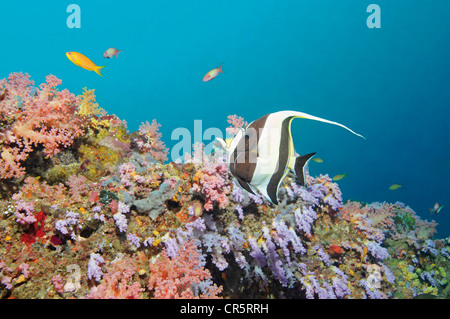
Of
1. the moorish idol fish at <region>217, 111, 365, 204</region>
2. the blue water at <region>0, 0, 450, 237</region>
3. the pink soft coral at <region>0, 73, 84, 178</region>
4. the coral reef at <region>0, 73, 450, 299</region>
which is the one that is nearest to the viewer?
the moorish idol fish at <region>217, 111, 365, 204</region>

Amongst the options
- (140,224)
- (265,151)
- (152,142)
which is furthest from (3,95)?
(265,151)

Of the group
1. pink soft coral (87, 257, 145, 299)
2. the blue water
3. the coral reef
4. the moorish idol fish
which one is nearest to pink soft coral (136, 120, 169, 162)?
the coral reef

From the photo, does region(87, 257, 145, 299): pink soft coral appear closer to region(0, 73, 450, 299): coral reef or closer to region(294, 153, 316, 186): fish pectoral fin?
region(0, 73, 450, 299): coral reef

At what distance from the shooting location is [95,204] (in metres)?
2.59

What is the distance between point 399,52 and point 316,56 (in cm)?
2432

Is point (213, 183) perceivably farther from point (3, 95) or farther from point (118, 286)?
point (3, 95)

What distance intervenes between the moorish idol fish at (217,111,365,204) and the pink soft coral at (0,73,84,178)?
2522mm

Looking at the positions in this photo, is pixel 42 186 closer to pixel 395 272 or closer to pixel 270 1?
pixel 395 272

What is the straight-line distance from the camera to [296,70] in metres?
87.5

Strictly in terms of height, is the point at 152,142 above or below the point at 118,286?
above

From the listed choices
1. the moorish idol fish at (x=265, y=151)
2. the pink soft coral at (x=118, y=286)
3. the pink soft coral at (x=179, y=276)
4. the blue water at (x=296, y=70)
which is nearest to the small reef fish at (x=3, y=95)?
the pink soft coral at (x=118, y=286)

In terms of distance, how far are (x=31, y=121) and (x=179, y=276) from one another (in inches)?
97.6

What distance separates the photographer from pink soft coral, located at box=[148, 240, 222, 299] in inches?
80.8

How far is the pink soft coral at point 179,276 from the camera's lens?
2053 mm
